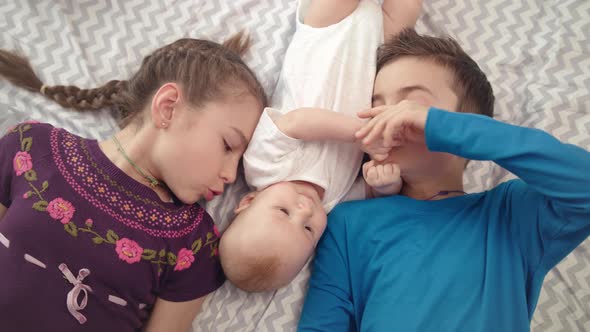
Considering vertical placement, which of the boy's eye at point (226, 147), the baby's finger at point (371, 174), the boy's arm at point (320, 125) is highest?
the boy's arm at point (320, 125)

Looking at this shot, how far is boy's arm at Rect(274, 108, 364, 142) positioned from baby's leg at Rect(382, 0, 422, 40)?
0.41 m

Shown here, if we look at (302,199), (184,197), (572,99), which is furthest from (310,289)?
(572,99)

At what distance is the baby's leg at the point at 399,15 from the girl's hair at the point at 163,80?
0.48 meters

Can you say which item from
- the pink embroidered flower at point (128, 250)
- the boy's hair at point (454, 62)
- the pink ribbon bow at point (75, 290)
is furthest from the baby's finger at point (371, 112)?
the pink ribbon bow at point (75, 290)

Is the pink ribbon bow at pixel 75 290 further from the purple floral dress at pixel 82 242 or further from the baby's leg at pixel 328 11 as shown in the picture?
the baby's leg at pixel 328 11

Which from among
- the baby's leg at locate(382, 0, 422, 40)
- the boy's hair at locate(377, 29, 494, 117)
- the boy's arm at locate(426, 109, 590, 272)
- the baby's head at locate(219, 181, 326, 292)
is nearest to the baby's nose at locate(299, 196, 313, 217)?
the baby's head at locate(219, 181, 326, 292)

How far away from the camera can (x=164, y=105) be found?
114 centimetres

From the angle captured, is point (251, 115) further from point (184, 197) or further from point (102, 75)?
point (102, 75)

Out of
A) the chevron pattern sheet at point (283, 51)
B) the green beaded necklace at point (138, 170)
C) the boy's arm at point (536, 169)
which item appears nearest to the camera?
the boy's arm at point (536, 169)

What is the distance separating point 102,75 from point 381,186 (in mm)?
929

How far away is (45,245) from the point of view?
1075mm

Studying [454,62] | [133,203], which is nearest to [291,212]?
[133,203]

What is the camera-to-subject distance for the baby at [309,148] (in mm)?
1156

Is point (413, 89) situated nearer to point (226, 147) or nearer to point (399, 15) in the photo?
point (399, 15)
